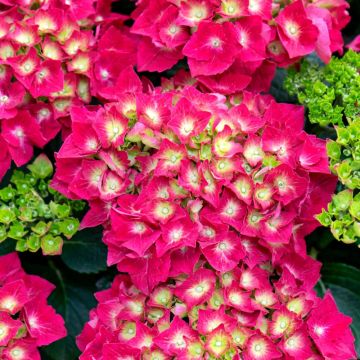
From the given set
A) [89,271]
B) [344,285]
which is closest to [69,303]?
[89,271]

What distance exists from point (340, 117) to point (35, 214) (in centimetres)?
52

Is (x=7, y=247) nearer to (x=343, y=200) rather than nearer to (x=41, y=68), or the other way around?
(x=41, y=68)

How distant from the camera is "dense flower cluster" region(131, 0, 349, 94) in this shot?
1173 millimetres

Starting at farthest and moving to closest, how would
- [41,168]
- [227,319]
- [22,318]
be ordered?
1. [41,168]
2. [22,318]
3. [227,319]

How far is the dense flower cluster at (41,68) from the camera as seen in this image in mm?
1165

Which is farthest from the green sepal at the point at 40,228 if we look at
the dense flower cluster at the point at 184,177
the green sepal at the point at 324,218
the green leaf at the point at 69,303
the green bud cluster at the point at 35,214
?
the green sepal at the point at 324,218

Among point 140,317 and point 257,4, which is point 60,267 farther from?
point 257,4

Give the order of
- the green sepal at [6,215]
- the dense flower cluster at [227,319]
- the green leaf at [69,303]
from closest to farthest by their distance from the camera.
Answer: the dense flower cluster at [227,319] < the green sepal at [6,215] < the green leaf at [69,303]

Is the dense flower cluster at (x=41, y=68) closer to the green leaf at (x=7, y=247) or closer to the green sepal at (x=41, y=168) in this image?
the green sepal at (x=41, y=168)

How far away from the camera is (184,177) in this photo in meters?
1.02

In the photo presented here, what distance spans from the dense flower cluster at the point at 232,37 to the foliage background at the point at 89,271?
0.17 metres

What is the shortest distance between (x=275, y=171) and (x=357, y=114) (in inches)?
8.4

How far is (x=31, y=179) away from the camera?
4.00 feet

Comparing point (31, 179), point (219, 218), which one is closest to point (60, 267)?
point (31, 179)
